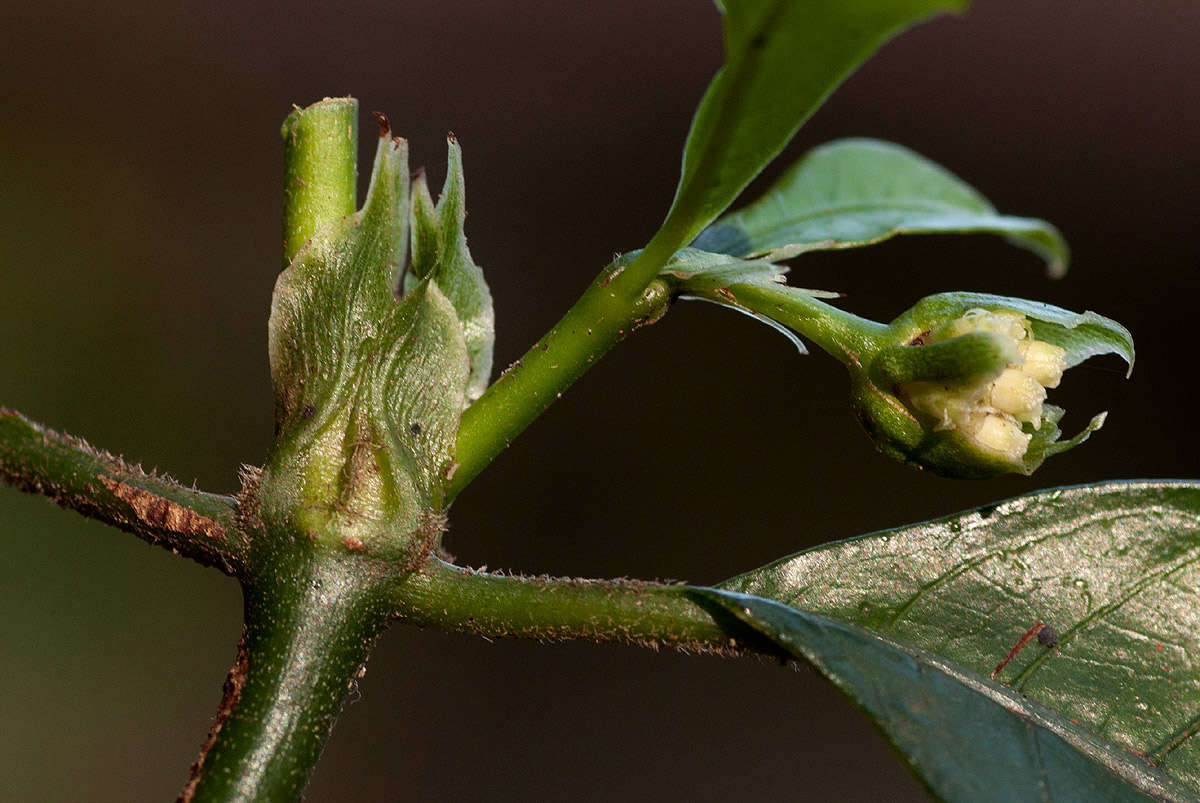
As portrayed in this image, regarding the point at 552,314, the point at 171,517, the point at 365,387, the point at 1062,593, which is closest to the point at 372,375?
the point at 365,387

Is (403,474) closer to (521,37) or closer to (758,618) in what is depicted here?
(758,618)

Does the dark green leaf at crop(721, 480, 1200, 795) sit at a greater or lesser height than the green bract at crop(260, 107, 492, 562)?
lesser

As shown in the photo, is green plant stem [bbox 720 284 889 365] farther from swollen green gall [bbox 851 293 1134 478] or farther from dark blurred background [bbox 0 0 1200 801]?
dark blurred background [bbox 0 0 1200 801]

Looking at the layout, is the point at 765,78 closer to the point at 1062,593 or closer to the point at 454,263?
the point at 454,263

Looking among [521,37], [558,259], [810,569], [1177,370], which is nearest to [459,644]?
[558,259]

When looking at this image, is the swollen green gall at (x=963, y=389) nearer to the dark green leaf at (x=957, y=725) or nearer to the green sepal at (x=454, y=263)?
the dark green leaf at (x=957, y=725)

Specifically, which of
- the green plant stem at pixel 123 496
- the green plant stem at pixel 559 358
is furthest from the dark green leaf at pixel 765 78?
the green plant stem at pixel 123 496

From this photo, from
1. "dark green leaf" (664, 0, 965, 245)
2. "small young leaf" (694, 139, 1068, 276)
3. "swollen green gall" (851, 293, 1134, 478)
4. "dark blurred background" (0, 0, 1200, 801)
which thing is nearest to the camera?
"dark green leaf" (664, 0, 965, 245)

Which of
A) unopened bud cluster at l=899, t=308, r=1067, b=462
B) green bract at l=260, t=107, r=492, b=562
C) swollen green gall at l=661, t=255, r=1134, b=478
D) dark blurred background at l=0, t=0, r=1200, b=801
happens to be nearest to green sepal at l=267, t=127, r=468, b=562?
green bract at l=260, t=107, r=492, b=562

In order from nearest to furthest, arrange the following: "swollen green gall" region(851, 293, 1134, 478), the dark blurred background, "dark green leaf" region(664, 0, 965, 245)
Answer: "dark green leaf" region(664, 0, 965, 245)
"swollen green gall" region(851, 293, 1134, 478)
the dark blurred background
